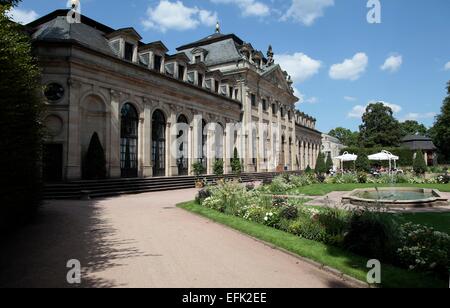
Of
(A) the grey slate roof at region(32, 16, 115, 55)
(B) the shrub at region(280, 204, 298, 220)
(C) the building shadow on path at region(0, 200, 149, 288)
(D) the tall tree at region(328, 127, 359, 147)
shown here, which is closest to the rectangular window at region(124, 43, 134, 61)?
(A) the grey slate roof at region(32, 16, 115, 55)

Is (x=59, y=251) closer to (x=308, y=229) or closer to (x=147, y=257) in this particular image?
(x=147, y=257)

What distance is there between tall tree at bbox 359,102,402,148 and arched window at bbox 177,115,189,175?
64.6 meters

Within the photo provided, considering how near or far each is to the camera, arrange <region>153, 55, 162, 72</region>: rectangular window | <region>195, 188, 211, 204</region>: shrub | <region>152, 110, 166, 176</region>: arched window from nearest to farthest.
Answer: <region>195, 188, 211, 204</region>: shrub, <region>152, 110, 166, 176</region>: arched window, <region>153, 55, 162, 72</region>: rectangular window

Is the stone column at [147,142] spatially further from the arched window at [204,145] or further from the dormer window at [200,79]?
the dormer window at [200,79]

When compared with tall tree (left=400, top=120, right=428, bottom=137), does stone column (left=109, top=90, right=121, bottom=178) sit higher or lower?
lower

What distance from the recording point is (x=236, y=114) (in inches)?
1491

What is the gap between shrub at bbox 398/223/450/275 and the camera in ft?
19.9

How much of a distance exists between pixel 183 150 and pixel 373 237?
23899mm


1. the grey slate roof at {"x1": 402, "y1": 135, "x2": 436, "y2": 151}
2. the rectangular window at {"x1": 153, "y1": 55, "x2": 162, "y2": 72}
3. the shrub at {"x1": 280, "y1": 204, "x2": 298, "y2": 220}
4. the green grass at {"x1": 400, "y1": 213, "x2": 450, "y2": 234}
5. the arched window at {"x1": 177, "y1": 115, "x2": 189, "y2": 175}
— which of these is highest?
the rectangular window at {"x1": 153, "y1": 55, "x2": 162, "y2": 72}

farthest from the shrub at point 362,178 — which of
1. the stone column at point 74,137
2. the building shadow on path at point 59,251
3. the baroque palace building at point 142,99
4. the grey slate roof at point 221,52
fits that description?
the building shadow on path at point 59,251

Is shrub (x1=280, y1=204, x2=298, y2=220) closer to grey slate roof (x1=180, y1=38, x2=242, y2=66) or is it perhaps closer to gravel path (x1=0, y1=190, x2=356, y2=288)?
gravel path (x1=0, y1=190, x2=356, y2=288)

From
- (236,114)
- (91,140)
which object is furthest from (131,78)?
(236,114)

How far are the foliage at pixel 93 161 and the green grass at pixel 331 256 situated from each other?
12.4 m

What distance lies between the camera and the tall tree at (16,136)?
792 centimetres
